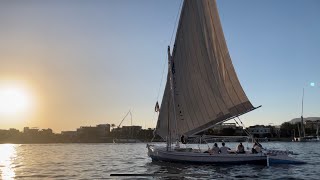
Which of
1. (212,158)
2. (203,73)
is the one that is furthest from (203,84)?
(212,158)

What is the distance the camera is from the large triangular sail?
42.6m

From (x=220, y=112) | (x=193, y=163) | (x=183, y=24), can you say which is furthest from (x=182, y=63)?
(x=193, y=163)

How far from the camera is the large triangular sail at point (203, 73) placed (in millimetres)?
42594

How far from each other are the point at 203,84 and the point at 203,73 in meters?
1.11

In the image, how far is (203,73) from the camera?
4431 cm

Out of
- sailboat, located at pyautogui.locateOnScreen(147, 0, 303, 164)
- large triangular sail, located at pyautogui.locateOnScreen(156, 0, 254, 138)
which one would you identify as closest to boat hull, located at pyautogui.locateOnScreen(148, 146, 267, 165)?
sailboat, located at pyautogui.locateOnScreen(147, 0, 303, 164)

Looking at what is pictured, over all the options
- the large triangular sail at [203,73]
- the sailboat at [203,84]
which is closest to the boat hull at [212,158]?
the sailboat at [203,84]

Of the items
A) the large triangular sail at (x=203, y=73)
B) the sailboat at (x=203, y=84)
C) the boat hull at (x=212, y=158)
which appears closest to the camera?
the large triangular sail at (x=203, y=73)

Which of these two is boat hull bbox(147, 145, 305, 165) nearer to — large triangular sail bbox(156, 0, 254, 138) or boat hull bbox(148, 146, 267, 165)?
boat hull bbox(148, 146, 267, 165)

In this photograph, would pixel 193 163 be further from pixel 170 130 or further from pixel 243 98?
pixel 243 98

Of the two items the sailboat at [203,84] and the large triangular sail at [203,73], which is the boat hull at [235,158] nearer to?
the sailboat at [203,84]

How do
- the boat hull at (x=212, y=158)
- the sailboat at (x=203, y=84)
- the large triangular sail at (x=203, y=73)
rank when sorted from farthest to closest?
the boat hull at (x=212, y=158) < the sailboat at (x=203, y=84) < the large triangular sail at (x=203, y=73)

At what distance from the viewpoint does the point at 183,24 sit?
4531cm

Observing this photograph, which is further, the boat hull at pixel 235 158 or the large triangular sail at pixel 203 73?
the boat hull at pixel 235 158
